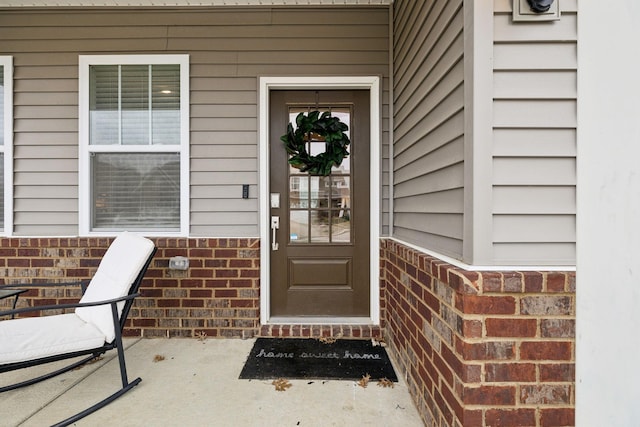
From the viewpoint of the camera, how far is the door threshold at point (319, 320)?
2670 millimetres

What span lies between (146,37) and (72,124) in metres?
0.97

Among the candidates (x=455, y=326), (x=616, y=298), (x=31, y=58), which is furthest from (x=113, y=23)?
(x=616, y=298)

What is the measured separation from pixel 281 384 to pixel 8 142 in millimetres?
3018

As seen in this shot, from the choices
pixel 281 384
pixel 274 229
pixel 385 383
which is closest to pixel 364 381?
pixel 385 383

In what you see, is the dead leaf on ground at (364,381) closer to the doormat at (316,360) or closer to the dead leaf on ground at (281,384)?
the doormat at (316,360)

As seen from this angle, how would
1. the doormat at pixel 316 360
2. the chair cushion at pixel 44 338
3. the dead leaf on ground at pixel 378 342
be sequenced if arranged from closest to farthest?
the chair cushion at pixel 44 338 < the doormat at pixel 316 360 < the dead leaf on ground at pixel 378 342

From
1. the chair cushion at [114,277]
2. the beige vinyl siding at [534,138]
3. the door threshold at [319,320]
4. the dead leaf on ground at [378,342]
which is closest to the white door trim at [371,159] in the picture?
the door threshold at [319,320]

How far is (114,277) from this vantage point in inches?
78.6

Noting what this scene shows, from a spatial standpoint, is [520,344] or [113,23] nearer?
[520,344]

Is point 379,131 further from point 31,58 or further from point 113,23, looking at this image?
point 31,58

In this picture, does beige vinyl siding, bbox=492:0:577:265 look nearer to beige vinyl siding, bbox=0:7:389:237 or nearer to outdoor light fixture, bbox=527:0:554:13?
outdoor light fixture, bbox=527:0:554:13

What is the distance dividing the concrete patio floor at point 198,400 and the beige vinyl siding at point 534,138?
1139mm

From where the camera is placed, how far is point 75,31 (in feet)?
8.68

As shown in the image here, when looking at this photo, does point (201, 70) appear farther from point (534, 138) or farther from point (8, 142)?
point (534, 138)
